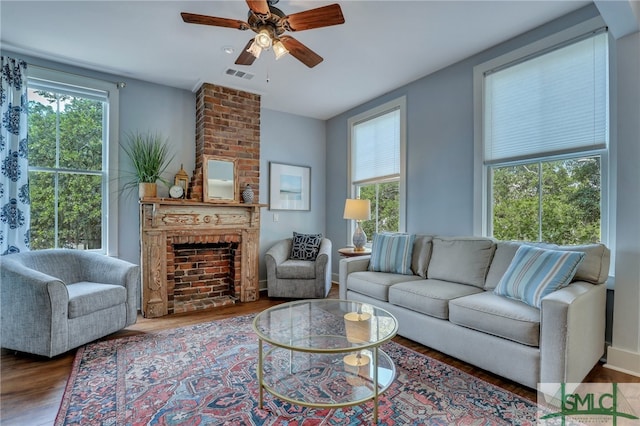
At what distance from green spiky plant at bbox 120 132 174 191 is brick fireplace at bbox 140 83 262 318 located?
0.35 meters

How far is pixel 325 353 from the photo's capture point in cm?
152

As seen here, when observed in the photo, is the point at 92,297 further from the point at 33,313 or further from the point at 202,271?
the point at 202,271

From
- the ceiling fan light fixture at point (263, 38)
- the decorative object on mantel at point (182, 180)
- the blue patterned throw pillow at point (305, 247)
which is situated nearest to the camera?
the ceiling fan light fixture at point (263, 38)

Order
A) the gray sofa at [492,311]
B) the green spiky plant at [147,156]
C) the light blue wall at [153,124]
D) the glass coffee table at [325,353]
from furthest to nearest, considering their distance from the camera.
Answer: the light blue wall at [153,124]
the green spiky plant at [147,156]
the gray sofa at [492,311]
the glass coffee table at [325,353]

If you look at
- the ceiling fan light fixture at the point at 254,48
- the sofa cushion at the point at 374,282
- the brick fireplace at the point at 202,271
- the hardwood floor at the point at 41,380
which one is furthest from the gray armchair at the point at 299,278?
the ceiling fan light fixture at the point at 254,48

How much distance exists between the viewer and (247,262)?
404 centimetres

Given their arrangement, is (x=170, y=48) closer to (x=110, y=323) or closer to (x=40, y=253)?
(x=40, y=253)

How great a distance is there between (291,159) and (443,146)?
2335mm

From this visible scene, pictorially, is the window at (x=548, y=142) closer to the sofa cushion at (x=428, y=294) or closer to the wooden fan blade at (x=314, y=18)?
the sofa cushion at (x=428, y=294)

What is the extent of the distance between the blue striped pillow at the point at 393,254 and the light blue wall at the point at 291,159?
180 cm

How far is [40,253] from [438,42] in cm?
417

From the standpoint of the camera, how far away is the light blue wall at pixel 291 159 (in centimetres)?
468

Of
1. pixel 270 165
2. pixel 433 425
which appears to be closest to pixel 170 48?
pixel 270 165

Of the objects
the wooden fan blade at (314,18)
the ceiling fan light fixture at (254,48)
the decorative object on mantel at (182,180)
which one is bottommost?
the decorative object on mantel at (182,180)
